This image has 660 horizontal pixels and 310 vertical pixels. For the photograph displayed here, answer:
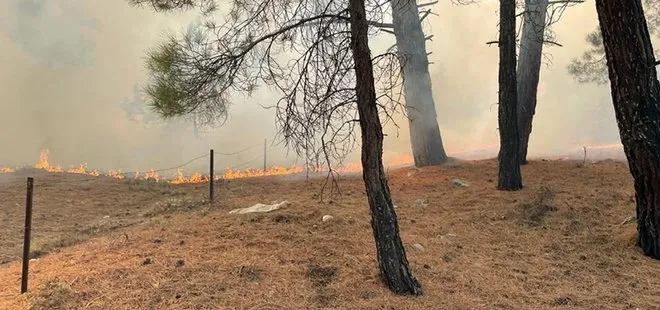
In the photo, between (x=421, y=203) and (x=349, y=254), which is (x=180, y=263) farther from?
(x=421, y=203)

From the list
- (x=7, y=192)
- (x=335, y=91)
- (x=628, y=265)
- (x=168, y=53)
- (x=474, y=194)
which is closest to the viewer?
(x=335, y=91)

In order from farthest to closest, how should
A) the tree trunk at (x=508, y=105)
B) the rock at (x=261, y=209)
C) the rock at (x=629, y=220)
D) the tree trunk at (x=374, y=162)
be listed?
the tree trunk at (x=508, y=105) < the rock at (x=261, y=209) < the rock at (x=629, y=220) < the tree trunk at (x=374, y=162)

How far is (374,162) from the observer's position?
3891 mm

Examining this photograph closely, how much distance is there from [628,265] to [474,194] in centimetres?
317

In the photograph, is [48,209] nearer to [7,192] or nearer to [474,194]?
[7,192]

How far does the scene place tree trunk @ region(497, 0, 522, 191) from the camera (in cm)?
803

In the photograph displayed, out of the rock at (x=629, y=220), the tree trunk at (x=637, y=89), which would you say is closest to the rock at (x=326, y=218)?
the tree trunk at (x=637, y=89)

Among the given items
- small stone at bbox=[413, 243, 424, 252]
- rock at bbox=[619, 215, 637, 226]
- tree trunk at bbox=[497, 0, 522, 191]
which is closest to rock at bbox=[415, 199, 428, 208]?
tree trunk at bbox=[497, 0, 522, 191]

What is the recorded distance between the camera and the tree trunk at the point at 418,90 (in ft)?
39.2

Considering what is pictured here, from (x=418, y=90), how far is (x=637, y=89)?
299 inches

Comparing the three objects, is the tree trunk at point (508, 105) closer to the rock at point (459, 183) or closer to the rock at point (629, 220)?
the rock at point (459, 183)

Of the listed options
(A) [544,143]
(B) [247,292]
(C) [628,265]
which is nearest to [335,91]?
(B) [247,292]

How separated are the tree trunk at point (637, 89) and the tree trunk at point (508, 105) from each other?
120 inches

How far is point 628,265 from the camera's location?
4.82 meters
